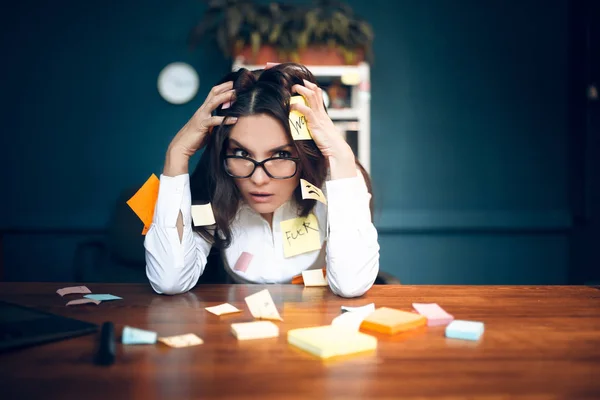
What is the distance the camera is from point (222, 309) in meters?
1.11

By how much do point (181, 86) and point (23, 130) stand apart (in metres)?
1.12

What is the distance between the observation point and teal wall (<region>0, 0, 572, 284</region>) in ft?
11.9

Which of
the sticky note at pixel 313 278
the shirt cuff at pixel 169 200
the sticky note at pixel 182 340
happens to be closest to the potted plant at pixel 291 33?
the shirt cuff at pixel 169 200

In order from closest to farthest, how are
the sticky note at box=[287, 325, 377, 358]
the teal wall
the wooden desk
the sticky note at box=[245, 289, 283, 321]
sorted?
the wooden desk → the sticky note at box=[287, 325, 377, 358] → the sticky note at box=[245, 289, 283, 321] → the teal wall

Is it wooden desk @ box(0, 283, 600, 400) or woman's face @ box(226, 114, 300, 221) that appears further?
woman's face @ box(226, 114, 300, 221)

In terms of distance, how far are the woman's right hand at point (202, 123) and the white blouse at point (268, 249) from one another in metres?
0.08

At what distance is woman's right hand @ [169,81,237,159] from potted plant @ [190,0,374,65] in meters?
1.85

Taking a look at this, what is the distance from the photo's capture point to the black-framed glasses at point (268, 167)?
146 centimetres

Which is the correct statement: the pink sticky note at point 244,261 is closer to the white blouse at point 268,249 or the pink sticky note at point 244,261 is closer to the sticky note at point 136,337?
the white blouse at point 268,249

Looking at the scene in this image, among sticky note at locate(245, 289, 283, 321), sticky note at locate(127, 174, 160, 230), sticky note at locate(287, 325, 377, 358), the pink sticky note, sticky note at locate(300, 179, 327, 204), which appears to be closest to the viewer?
sticky note at locate(287, 325, 377, 358)

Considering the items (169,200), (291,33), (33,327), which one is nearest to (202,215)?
(169,200)

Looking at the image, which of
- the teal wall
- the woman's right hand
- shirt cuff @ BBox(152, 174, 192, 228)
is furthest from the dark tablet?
the teal wall

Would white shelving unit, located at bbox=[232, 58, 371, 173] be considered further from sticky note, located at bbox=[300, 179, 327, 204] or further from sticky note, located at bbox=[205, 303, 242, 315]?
sticky note, located at bbox=[205, 303, 242, 315]

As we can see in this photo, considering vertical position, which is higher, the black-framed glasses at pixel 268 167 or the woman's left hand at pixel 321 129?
the woman's left hand at pixel 321 129
